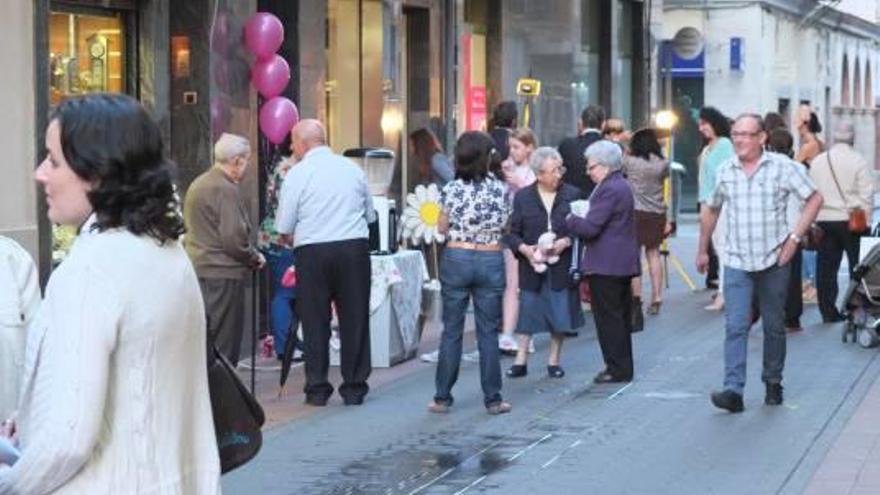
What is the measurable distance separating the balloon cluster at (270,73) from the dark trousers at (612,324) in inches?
131

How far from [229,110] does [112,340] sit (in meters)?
10.8

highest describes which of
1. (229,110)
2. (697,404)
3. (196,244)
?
(229,110)

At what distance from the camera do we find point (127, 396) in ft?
11.9

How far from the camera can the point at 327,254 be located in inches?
444

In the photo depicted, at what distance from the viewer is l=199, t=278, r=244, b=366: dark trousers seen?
11.5m

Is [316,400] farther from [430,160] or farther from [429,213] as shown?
[430,160]

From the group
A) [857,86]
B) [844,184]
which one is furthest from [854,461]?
[857,86]

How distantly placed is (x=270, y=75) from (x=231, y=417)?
10.6 m

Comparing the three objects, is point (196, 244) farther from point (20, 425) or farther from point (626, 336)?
point (20, 425)

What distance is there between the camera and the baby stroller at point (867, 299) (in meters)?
14.3

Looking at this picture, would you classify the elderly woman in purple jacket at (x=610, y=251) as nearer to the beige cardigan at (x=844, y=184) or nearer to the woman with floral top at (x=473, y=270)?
the woman with floral top at (x=473, y=270)

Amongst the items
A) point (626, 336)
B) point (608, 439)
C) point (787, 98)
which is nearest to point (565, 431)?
point (608, 439)

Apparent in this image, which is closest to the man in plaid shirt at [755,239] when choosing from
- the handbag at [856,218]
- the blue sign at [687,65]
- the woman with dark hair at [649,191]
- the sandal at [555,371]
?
the sandal at [555,371]

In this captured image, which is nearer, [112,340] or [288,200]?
[112,340]
